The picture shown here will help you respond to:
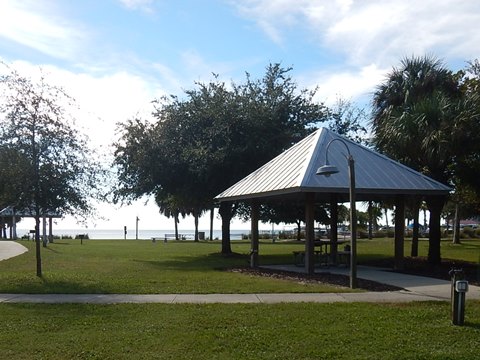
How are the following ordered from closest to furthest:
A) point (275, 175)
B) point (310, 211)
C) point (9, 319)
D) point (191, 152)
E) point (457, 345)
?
point (457, 345)
point (9, 319)
point (310, 211)
point (275, 175)
point (191, 152)

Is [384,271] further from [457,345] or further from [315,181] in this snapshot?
[457,345]

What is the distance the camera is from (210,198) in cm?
2922

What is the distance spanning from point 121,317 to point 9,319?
6.58ft

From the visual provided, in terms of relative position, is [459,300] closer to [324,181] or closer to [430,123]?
[324,181]

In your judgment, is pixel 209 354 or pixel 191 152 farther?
pixel 191 152

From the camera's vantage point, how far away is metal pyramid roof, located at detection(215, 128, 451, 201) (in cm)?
1750

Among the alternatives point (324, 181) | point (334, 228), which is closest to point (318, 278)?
point (324, 181)

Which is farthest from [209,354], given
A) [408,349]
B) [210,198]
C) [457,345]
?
[210,198]

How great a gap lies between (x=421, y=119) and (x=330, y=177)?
4827 mm

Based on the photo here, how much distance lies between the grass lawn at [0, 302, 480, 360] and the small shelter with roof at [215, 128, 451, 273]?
6690mm

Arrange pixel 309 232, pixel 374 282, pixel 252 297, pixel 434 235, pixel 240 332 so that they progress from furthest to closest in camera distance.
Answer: pixel 434 235
pixel 309 232
pixel 374 282
pixel 252 297
pixel 240 332

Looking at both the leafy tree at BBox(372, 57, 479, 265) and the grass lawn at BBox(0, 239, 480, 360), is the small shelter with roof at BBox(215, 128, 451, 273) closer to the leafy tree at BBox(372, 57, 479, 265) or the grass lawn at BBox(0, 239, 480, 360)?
the leafy tree at BBox(372, 57, 479, 265)

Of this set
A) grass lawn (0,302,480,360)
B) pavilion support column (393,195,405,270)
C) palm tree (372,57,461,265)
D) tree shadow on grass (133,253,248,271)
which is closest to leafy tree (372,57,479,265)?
palm tree (372,57,461,265)

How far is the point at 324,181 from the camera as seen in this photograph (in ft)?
57.6
